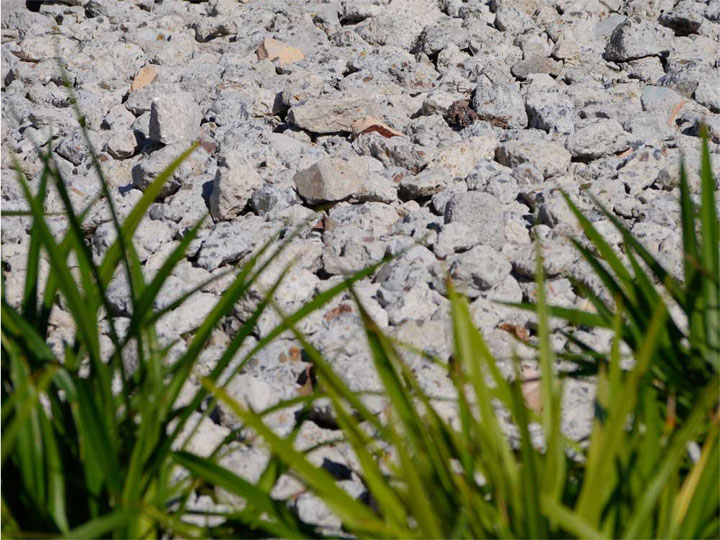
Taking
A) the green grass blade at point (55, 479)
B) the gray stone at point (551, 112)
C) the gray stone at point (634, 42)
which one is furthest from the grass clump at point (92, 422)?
the gray stone at point (634, 42)

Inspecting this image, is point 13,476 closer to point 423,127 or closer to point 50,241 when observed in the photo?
point 50,241

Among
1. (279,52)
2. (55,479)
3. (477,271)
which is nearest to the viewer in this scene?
(55,479)

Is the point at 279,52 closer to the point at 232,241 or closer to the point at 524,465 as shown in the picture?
the point at 232,241

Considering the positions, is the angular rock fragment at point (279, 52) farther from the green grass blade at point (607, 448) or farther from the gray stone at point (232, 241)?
the green grass blade at point (607, 448)

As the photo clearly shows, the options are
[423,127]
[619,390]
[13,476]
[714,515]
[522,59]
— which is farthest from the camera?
[522,59]

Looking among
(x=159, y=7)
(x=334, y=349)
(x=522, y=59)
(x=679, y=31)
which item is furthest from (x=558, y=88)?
(x=159, y=7)

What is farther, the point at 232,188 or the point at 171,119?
the point at 171,119

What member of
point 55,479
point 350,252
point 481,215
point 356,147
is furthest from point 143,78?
point 55,479

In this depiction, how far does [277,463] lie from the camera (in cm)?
136

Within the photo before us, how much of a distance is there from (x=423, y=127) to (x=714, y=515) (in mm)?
2079

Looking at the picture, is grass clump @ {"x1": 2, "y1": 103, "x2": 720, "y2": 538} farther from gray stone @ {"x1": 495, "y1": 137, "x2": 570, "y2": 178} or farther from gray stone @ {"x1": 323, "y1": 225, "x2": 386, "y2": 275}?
gray stone @ {"x1": 495, "y1": 137, "x2": 570, "y2": 178}

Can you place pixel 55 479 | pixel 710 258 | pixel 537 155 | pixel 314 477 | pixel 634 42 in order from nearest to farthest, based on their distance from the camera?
1. pixel 314 477
2. pixel 55 479
3. pixel 710 258
4. pixel 537 155
5. pixel 634 42

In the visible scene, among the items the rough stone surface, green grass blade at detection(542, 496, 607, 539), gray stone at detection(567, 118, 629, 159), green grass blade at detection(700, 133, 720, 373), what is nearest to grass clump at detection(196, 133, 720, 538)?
green grass blade at detection(542, 496, 607, 539)

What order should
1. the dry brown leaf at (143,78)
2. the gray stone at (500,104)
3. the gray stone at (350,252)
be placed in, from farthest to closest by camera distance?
the dry brown leaf at (143,78)
the gray stone at (500,104)
the gray stone at (350,252)
